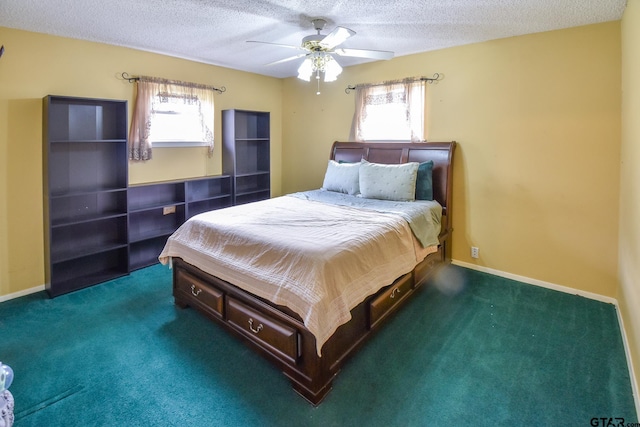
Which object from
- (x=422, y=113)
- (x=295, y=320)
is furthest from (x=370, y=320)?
(x=422, y=113)

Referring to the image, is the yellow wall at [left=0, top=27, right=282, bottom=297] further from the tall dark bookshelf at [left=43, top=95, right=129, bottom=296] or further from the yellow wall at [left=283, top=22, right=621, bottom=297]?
the yellow wall at [left=283, top=22, right=621, bottom=297]

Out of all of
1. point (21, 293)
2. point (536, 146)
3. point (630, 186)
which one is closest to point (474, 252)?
point (536, 146)

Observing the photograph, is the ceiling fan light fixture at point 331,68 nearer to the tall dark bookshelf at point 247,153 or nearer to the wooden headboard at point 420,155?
the wooden headboard at point 420,155

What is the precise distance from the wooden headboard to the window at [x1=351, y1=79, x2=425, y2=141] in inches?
5.3

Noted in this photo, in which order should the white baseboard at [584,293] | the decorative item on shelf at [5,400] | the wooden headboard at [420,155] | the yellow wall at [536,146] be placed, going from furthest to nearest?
the wooden headboard at [420,155]
the yellow wall at [536,146]
the white baseboard at [584,293]
the decorative item on shelf at [5,400]

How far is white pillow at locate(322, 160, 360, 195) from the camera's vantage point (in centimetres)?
387

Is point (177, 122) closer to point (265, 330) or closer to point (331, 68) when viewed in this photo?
point (331, 68)

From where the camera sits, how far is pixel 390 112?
4168 millimetres

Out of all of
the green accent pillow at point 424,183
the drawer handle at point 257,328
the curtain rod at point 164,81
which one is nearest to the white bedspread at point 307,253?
the drawer handle at point 257,328

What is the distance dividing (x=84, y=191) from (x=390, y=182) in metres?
3.12

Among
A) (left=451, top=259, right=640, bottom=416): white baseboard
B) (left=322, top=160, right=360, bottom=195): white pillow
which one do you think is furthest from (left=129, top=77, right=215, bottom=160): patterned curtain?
(left=451, top=259, right=640, bottom=416): white baseboard

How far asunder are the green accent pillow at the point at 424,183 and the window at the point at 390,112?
0.50 metres

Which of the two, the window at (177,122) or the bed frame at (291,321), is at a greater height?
the window at (177,122)

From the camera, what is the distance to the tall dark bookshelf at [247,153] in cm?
463
